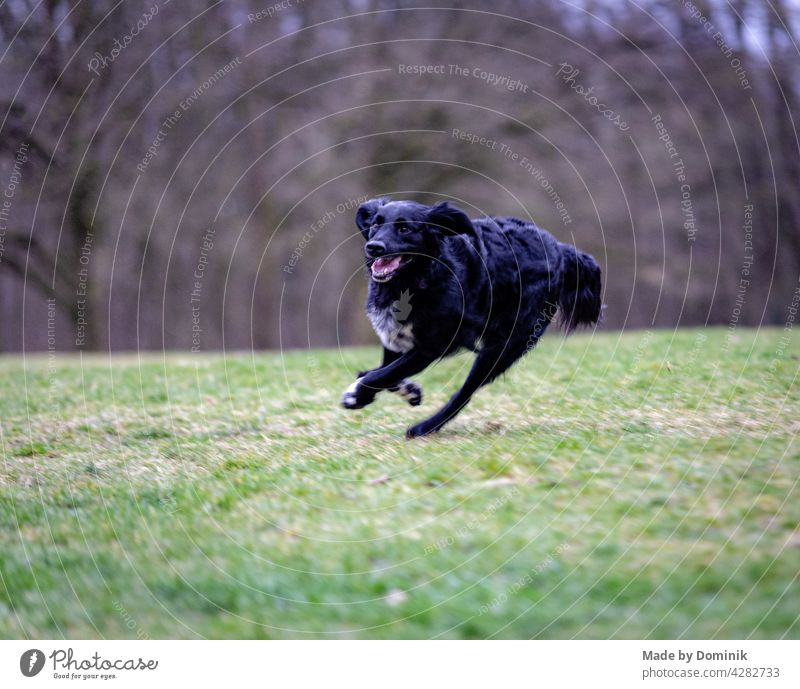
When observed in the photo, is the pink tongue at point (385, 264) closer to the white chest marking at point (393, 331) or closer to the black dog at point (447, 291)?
the black dog at point (447, 291)

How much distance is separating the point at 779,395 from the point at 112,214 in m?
16.3

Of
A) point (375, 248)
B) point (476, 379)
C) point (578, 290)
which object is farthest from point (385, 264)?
point (578, 290)

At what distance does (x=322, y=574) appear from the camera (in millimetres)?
4730

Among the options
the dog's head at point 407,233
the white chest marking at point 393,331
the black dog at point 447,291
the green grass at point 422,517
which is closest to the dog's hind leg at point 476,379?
the black dog at point 447,291

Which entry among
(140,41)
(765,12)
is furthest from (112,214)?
(765,12)

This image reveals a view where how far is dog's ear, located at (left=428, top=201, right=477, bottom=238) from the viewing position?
22.7ft

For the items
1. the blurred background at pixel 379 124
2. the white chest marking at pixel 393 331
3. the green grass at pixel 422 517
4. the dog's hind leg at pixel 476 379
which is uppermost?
the blurred background at pixel 379 124

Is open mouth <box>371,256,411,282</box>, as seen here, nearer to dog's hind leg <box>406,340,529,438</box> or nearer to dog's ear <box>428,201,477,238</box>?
dog's ear <box>428,201,477,238</box>

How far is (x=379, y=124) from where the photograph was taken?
19.2 meters

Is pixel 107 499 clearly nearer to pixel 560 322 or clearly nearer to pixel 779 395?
pixel 560 322

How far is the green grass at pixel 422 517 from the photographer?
427cm

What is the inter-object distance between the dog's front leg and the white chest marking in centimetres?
14

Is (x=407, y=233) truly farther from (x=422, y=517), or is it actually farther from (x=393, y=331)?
(x=422, y=517)

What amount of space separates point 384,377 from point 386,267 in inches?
33.9
